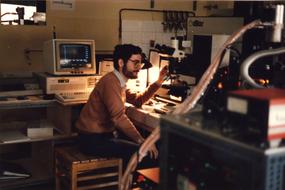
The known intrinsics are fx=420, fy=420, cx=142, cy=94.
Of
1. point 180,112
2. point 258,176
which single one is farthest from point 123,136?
point 258,176

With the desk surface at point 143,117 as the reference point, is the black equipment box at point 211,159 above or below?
above

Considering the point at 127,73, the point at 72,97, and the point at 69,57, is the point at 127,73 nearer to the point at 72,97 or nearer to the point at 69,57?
the point at 72,97

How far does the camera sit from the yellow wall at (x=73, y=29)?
4.01 m

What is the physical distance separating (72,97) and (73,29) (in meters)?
0.99

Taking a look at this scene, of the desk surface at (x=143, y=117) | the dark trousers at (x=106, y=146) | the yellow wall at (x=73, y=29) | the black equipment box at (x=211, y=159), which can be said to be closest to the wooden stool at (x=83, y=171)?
the dark trousers at (x=106, y=146)

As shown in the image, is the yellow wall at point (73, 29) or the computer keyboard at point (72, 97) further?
the yellow wall at point (73, 29)

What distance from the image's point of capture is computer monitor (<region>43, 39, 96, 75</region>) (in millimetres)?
3676

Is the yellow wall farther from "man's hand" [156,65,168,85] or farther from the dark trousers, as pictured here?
the dark trousers

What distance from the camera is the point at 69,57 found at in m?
3.74

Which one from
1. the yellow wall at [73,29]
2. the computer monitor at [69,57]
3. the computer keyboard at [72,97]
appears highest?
the yellow wall at [73,29]

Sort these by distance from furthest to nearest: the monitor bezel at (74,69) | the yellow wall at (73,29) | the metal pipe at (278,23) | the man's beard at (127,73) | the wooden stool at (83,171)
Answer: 1. the yellow wall at (73,29)
2. the monitor bezel at (74,69)
3. the man's beard at (127,73)
4. the wooden stool at (83,171)
5. the metal pipe at (278,23)

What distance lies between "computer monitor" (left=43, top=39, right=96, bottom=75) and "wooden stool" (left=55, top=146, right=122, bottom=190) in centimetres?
77

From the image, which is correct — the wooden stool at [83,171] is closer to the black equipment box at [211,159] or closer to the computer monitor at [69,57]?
the computer monitor at [69,57]

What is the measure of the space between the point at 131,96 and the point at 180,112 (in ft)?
6.84
